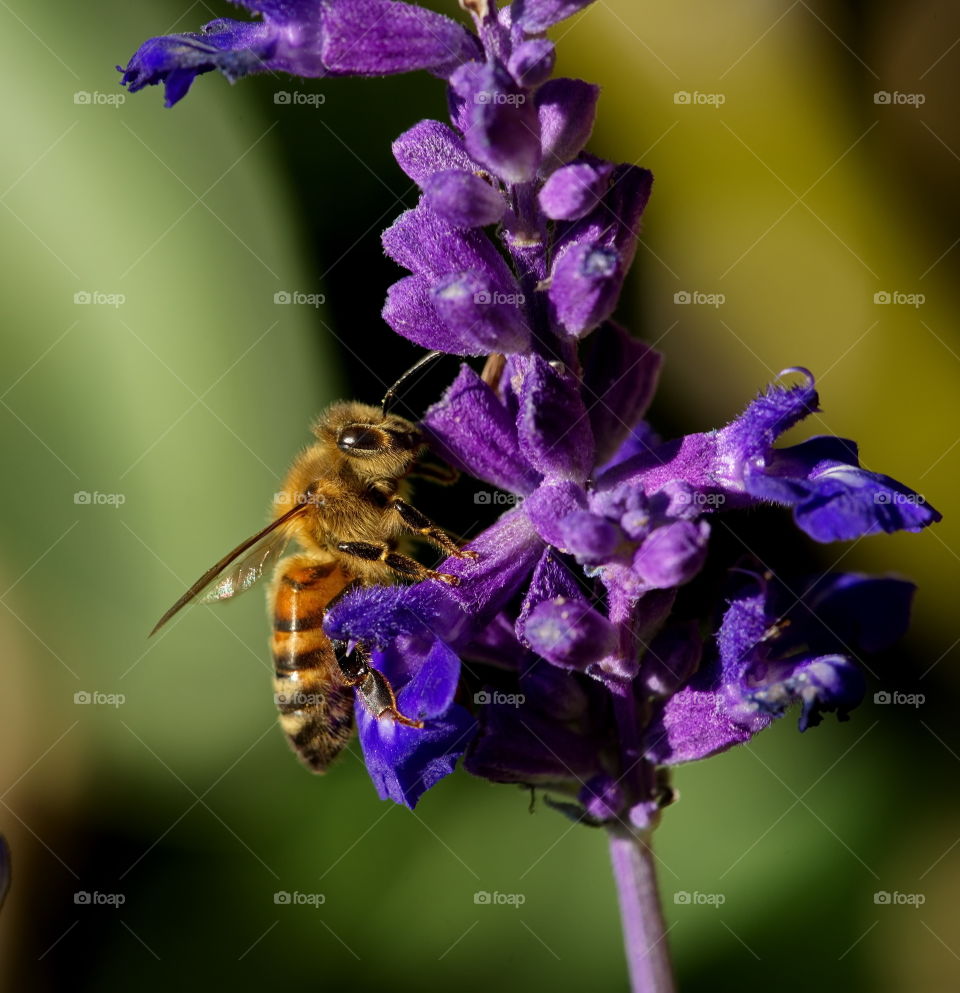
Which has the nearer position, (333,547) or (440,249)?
(440,249)

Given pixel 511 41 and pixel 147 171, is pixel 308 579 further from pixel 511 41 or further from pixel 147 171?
pixel 147 171

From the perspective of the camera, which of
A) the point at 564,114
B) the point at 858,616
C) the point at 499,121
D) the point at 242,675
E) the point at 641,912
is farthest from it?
the point at 242,675

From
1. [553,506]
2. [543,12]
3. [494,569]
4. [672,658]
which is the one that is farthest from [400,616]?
[543,12]

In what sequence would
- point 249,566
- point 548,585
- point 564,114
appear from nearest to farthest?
1. point 564,114
2. point 548,585
3. point 249,566

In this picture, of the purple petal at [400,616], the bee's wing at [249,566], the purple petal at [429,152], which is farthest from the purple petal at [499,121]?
the bee's wing at [249,566]

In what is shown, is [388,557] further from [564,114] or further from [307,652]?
[564,114]

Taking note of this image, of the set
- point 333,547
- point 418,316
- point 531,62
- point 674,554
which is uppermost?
point 531,62
